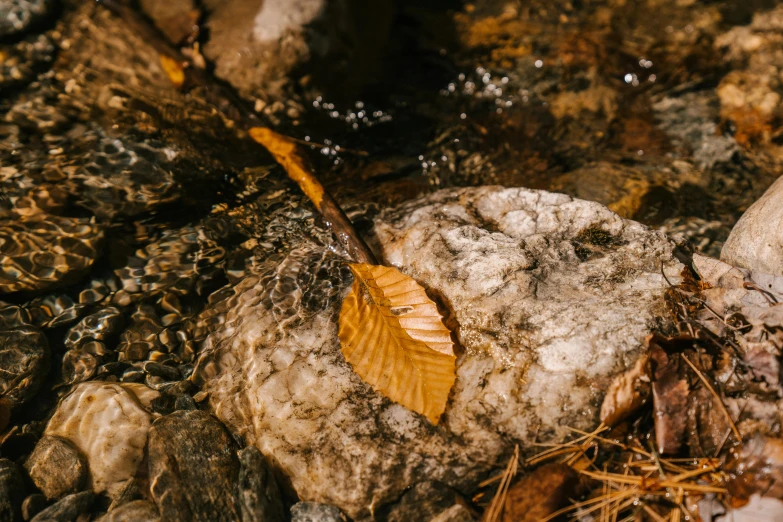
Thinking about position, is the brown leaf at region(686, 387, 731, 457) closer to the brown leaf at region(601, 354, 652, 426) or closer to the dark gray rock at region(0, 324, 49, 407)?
the brown leaf at region(601, 354, 652, 426)

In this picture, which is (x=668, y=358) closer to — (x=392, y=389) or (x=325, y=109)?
(x=392, y=389)

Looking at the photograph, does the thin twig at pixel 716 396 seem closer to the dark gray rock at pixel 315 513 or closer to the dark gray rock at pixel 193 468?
the dark gray rock at pixel 315 513

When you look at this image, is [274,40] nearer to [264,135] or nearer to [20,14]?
[264,135]

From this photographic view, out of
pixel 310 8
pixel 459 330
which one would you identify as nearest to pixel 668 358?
pixel 459 330

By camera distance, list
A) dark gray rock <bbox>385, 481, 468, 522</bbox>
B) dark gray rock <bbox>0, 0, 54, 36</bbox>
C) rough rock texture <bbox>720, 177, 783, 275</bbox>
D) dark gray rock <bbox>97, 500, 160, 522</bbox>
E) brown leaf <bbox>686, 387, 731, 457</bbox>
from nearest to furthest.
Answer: brown leaf <bbox>686, 387, 731, 457</bbox>, dark gray rock <bbox>385, 481, 468, 522</bbox>, dark gray rock <bbox>97, 500, 160, 522</bbox>, rough rock texture <bbox>720, 177, 783, 275</bbox>, dark gray rock <bbox>0, 0, 54, 36</bbox>

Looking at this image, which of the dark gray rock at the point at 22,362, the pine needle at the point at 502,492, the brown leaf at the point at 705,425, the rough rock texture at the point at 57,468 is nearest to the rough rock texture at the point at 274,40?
the dark gray rock at the point at 22,362

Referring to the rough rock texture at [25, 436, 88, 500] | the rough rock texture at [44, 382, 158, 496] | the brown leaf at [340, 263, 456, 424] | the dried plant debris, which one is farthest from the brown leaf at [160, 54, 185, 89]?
the dried plant debris
